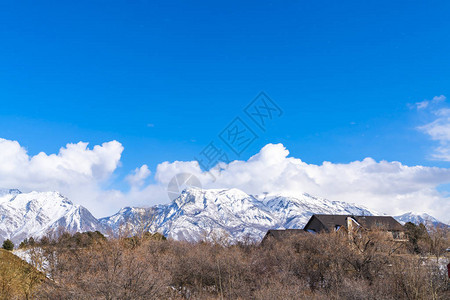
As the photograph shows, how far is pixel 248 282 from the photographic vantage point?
32.6 metres

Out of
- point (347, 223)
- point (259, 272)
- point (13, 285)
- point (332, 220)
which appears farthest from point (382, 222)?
point (13, 285)

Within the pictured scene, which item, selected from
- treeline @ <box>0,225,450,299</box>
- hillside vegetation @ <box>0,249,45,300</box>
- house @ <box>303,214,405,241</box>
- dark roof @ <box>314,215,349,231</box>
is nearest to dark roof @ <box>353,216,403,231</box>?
house @ <box>303,214,405,241</box>

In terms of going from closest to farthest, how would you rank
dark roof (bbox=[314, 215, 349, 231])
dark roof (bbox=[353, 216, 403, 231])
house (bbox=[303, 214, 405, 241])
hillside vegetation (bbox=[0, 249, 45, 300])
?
hillside vegetation (bbox=[0, 249, 45, 300]) < house (bbox=[303, 214, 405, 241]) < dark roof (bbox=[314, 215, 349, 231]) < dark roof (bbox=[353, 216, 403, 231])

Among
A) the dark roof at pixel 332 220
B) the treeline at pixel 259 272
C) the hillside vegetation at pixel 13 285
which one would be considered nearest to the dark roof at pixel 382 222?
the dark roof at pixel 332 220

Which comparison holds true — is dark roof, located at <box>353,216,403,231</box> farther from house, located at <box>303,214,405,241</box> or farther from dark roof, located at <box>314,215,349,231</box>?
dark roof, located at <box>314,215,349,231</box>

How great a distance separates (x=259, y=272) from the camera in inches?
1378

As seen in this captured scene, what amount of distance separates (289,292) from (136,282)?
10.1 meters

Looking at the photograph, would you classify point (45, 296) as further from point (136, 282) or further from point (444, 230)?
point (444, 230)

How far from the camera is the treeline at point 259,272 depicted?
1889cm

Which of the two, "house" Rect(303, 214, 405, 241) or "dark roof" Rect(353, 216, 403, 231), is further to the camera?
"dark roof" Rect(353, 216, 403, 231)

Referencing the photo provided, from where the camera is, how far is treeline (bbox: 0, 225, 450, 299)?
18.9m

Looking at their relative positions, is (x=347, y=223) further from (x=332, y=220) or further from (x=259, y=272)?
(x=259, y=272)

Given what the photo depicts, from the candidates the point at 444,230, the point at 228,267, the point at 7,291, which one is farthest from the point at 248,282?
the point at 444,230

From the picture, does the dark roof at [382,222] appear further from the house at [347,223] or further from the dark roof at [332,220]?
the dark roof at [332,220]
